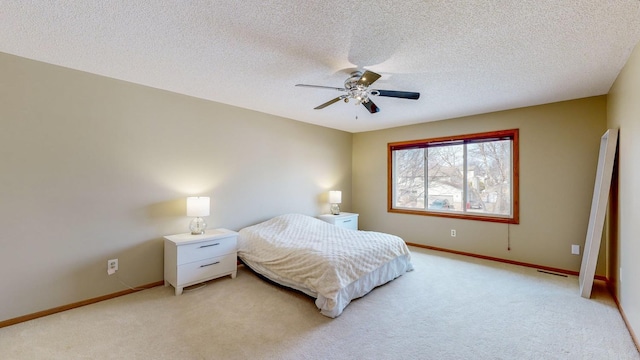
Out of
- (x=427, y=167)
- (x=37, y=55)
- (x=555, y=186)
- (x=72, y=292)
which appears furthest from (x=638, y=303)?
(x=37, y=55)

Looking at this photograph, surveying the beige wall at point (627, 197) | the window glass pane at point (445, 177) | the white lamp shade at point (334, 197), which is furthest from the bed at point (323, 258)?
the beige wall at point (627, 197)

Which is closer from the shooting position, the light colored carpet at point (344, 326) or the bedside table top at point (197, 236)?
the light colored carpet at point (344, 326)

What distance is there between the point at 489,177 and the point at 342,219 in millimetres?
2515

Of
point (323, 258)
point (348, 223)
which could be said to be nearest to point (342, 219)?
point (348, 223)

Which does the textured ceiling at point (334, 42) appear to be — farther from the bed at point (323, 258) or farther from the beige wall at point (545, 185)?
the bed at point (323, 258)

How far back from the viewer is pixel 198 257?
9.95ft

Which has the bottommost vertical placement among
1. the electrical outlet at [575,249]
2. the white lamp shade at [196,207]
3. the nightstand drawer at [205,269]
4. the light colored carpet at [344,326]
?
the light colored carpet at [344,326]

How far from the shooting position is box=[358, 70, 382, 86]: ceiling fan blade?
2250 millimetres

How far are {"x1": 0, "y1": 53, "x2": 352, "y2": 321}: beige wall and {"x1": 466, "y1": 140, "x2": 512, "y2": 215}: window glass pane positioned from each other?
360cm

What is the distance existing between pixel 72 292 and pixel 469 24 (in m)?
4.16

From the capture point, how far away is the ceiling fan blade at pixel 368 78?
2.25m

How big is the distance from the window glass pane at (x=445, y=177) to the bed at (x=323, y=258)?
1705mm

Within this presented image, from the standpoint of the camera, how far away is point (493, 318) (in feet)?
7.93

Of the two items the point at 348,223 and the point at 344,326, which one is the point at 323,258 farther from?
the point at 348,223
